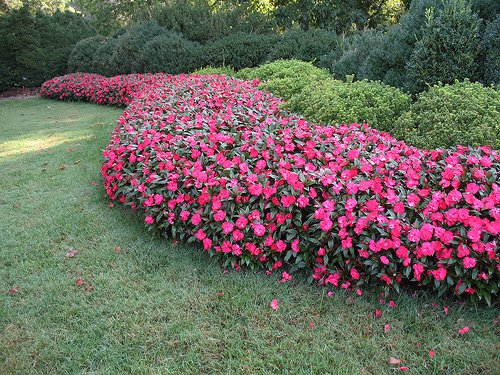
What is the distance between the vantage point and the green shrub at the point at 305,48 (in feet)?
28.4

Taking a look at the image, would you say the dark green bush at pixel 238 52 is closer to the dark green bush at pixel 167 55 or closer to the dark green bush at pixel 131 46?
the dark green bush at pixel 167 55

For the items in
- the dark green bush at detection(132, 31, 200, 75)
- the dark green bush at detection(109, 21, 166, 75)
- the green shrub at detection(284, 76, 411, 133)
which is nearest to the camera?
the green shrub at detection(284, 76, 411, 133)

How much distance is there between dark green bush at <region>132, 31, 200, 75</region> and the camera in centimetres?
985

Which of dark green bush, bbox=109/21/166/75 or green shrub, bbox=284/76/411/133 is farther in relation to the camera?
dark green bush, bbox=109/21/166/75

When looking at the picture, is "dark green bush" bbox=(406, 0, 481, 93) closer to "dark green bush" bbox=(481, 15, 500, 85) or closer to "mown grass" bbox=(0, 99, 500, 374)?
"dark green bush" bbox=(481, 15, 500, 85)

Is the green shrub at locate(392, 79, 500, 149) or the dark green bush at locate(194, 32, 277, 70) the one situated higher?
the dark green bush at locate(194, 32, 277, 70)

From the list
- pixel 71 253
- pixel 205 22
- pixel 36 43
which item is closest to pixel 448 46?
pixel 71 253

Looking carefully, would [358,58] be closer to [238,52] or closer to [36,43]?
[238,52]

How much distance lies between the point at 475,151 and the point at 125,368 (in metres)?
2.99

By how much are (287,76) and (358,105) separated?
246 centimetres

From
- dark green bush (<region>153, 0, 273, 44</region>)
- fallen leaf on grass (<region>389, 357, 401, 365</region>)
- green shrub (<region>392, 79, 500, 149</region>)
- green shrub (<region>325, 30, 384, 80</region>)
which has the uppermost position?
dark green bush (<region>153, 0, 273, 44</region>)

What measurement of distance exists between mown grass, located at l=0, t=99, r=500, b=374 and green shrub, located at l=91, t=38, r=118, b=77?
9497mm

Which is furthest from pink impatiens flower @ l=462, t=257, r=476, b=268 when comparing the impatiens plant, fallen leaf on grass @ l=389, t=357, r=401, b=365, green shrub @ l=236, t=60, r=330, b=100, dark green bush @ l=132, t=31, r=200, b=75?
dark green bush @ l=132, t=31, r=200, b=75

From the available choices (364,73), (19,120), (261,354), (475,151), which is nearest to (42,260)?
(261,354)
